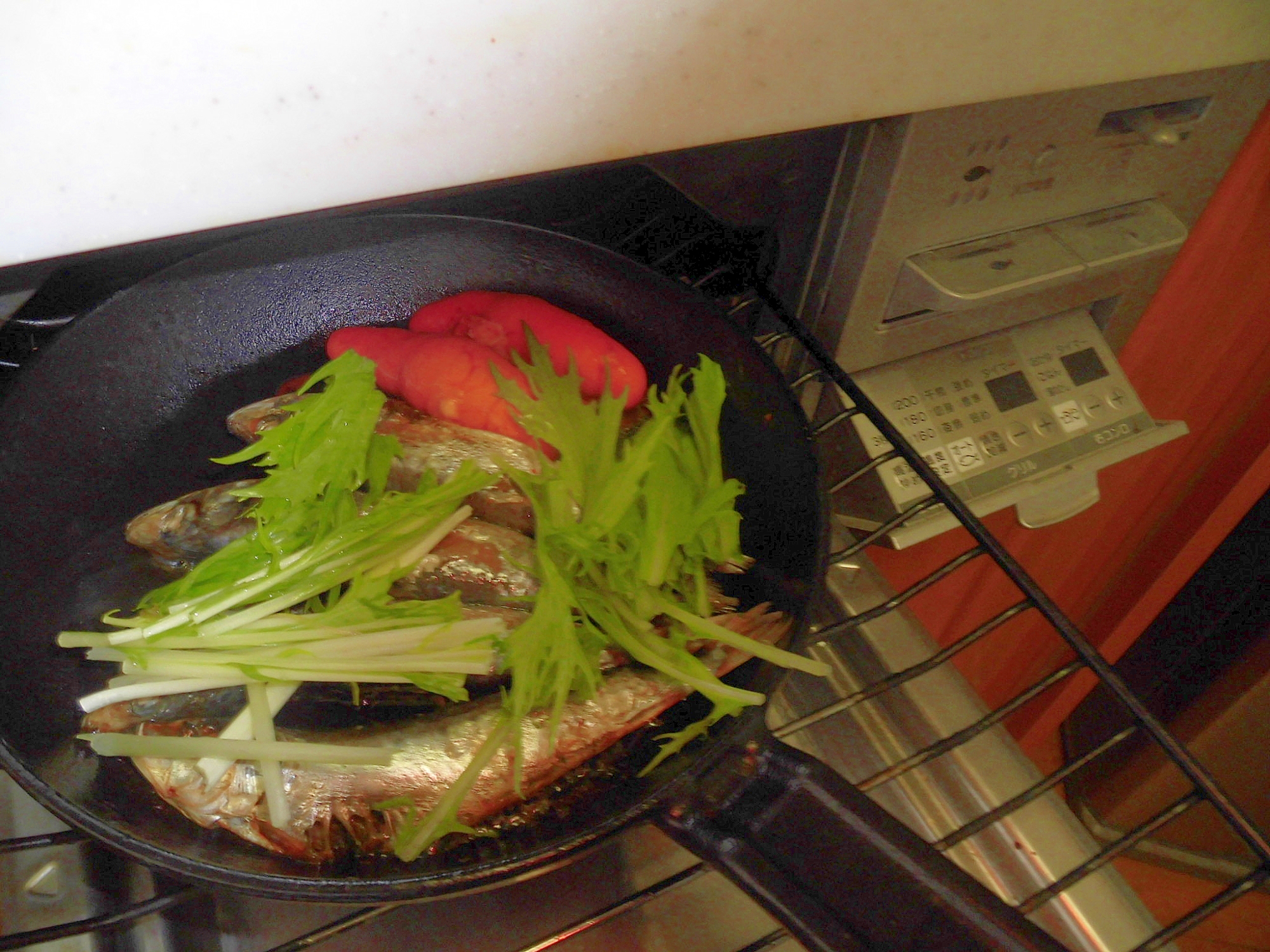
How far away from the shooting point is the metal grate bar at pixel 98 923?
398 mm

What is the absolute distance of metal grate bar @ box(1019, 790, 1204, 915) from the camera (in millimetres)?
470

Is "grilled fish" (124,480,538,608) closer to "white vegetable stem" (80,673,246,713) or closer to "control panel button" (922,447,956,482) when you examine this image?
"white vegetable stem" (80,673,246,713)

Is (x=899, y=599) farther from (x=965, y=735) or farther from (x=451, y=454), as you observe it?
(x=451, y=454)

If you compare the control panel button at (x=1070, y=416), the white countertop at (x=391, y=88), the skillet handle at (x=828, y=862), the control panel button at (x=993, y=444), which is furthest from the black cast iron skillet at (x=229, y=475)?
the control panel button at (x=1070, y=416)

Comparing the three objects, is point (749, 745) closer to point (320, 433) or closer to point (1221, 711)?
point (320, 433)

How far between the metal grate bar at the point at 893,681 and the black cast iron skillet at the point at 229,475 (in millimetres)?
36

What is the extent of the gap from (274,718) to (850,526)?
0.60m

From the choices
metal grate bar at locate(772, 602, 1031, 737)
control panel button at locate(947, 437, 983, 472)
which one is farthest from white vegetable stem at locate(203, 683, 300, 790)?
control panel button at locate(947, 437, 983, 472)

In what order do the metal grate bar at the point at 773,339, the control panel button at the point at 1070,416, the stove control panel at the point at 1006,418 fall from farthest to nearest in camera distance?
Result: the control panel button at the point at 1070,416 < the stove control panel at the point at 1006,418 < the metal grate bar at the point at 773,339

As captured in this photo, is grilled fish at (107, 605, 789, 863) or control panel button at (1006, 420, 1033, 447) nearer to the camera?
grilled fish at (107, 605, 789, 863)

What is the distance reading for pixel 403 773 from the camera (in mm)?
498

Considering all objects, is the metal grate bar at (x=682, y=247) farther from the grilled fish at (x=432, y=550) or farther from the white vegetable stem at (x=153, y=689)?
the white vegetable stem at (x=153, y=689)

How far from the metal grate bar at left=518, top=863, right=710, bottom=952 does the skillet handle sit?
59mm

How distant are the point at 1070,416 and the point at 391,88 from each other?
845 mm
